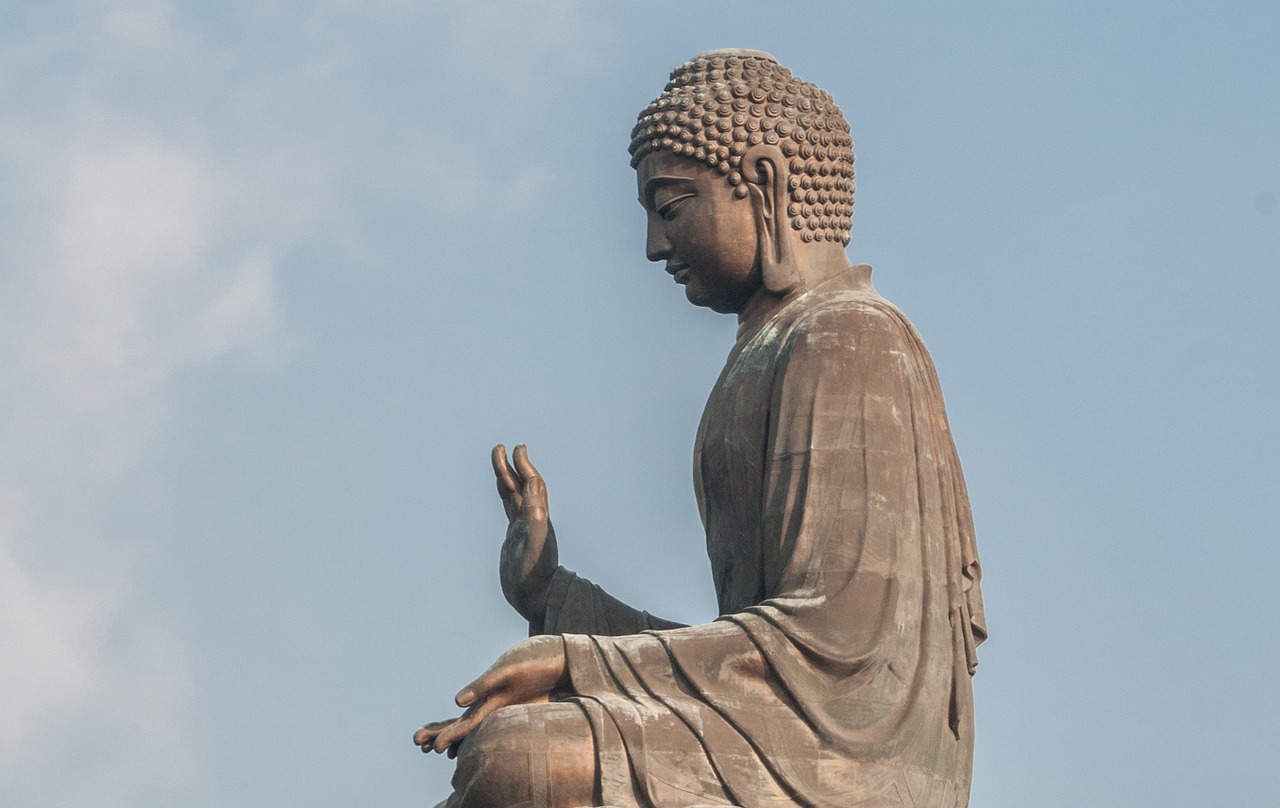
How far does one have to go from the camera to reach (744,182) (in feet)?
54.7

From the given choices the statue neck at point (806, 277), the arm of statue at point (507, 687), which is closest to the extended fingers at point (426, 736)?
the arm of statue at point (507, 687)

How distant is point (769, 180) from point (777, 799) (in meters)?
3.46

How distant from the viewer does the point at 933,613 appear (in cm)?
1556

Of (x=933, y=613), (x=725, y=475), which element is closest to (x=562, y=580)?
(x=725, y=475)

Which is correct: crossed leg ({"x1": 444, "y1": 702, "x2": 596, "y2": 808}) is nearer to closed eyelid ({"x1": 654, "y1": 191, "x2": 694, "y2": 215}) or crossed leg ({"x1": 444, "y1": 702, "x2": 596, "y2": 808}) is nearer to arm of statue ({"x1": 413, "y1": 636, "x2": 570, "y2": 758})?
arm of statue ({"x1": 413, "y1": 636, "x2": 570, "y2": 758})

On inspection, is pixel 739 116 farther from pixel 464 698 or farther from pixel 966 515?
pixel 464 698

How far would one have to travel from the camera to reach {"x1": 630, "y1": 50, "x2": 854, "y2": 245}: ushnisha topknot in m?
16.7

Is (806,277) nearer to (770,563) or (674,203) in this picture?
(674,203)

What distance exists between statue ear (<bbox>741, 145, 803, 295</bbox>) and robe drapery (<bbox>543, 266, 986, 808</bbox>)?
23cm

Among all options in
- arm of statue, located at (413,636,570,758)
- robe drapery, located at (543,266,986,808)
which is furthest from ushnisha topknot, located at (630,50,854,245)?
arm of statue, located at (413,636,570,758)

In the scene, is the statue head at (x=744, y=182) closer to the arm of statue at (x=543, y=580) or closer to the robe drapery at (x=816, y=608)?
the robe drapery at (x=816, y=608)

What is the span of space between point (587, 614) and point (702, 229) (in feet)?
6.82

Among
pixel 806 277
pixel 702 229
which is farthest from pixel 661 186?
pixel 806 277

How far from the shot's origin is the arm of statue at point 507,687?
1494 centimetres
